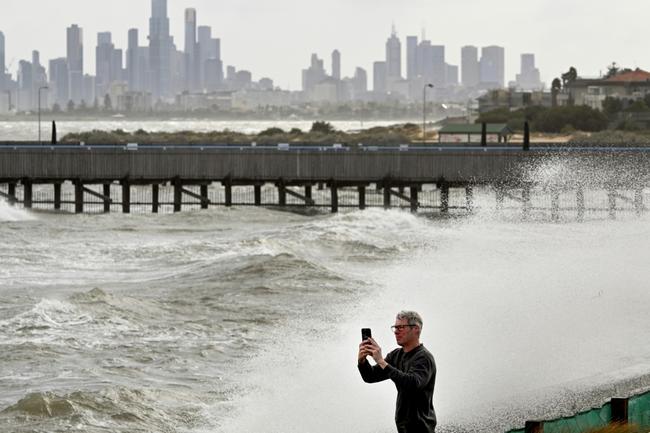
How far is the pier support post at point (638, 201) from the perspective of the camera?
219 ft

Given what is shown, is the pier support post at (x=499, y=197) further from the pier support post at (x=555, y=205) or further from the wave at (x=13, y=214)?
the wave at (x=13, y=214)

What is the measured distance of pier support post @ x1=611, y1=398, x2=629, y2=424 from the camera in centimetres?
1620

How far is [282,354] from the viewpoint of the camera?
2800 cm

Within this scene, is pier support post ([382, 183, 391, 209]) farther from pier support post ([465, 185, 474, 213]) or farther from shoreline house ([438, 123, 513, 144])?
shoreline house ([438, 123, 513, 144])

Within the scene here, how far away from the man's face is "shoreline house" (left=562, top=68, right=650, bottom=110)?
161 m

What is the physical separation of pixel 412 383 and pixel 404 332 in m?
0.49

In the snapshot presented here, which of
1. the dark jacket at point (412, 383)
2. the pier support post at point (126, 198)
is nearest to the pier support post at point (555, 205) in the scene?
the pier support post at point (126, 198)

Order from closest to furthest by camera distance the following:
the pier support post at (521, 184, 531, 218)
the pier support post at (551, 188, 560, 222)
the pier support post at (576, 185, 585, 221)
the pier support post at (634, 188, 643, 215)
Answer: the pier support post at (576, 185, 585, 221) → the pier support post at (551, 188, 560, 222) → the pier support post at (634, 188, 643, 215) → the pier support post at (521, 184, 531, 218)

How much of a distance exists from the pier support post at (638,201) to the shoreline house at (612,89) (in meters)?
102

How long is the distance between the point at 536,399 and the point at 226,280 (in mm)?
20488

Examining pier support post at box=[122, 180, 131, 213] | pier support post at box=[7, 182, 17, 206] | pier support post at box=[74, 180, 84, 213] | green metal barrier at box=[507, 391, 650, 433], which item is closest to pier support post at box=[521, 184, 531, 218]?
pier support post at box=[122, 180, 131, 213]

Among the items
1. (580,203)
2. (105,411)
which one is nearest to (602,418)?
(105,411)

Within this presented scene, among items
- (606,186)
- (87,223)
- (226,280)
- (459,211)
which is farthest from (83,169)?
(226,280)

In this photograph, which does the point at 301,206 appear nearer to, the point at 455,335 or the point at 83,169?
the point at 83,169
